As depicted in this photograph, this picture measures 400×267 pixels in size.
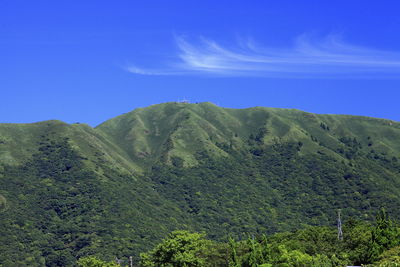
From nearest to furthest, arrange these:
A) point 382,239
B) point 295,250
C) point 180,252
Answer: point 382,239
point 295,250
point 180,252

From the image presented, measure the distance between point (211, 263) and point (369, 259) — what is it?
29.6 m

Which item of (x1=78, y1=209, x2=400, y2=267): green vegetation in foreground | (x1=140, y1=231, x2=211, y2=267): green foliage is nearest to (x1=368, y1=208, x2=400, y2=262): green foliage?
(x1=78, y1=209, x2=400, y2=267): green vegetation in foreground

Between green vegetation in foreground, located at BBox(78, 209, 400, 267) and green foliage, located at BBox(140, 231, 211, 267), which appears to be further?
green foliage, located at BBox(140, 231, 211, 267)

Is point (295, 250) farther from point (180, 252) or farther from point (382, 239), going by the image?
point (180, 252)

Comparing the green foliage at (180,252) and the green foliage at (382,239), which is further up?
the green foliage at (382,239)

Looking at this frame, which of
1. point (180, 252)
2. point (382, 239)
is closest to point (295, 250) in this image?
point (382, 239)

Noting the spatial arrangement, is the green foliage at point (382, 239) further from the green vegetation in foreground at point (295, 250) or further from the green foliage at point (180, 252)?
the green foliage at point (180, 252)

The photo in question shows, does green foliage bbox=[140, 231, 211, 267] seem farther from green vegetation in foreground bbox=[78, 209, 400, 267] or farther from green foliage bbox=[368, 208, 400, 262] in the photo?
green foliage bbox=[368, 208, 400, 262]

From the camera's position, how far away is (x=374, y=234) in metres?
97.4

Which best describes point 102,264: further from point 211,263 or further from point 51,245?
point 51,245

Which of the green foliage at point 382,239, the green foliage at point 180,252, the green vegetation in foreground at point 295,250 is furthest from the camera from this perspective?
the green foliage at point 180,252

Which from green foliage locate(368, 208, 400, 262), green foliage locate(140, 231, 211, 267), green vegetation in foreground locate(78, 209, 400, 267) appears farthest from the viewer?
green foliage locate(140, 231, 211, 267)

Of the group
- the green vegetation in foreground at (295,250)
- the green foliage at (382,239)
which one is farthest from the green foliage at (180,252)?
the green foliage at (382,239)

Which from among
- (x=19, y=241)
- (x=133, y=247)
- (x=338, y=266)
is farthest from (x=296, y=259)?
(x=19, y=241)
